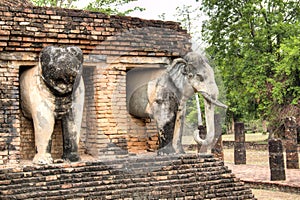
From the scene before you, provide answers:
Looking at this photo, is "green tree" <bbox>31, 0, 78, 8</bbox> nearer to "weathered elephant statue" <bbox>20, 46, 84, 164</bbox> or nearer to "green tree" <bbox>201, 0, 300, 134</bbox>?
"green tree" <bbox>201, 0, 300, 134</bbox>

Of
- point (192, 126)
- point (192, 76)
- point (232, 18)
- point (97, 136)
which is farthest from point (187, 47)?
point (232, 18)

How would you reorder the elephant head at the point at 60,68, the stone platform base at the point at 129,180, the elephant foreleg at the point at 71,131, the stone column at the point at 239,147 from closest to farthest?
the stone platform base at the point at 129,180 → the elephant head at the point at 60,68 → the elephant foreleg at the point at 71,131 → the stone column at the point at 239,147

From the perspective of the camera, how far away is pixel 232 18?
71.3 ft

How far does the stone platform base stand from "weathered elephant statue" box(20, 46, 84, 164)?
1.67 feet

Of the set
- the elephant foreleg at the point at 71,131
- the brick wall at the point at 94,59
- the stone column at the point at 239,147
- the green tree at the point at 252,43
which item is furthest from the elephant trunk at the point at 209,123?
the green tree at the point at 252,43

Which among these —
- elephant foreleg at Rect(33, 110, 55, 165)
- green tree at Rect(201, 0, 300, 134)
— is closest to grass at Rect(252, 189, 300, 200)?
elephant foreleg at Rect(33, 110, 55, 165)

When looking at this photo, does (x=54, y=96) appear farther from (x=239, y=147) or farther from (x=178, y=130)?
(x=239, y=147)

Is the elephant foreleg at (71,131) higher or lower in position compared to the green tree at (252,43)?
lower

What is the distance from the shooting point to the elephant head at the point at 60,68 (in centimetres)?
737

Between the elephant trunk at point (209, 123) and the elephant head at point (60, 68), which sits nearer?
the elephant head at point (60, 68)

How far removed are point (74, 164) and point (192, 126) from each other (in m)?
2.60

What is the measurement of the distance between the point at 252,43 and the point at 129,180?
15522 mm

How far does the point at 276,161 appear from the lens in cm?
1244

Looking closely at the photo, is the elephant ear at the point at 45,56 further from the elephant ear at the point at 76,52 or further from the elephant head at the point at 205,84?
the elephant head at the point at 205,84
